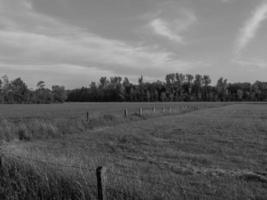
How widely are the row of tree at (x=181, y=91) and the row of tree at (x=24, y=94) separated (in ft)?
72.2

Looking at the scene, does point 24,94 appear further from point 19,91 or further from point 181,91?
point 181,91

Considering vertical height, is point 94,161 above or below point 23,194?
below

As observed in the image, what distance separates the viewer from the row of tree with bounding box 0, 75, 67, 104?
11807 cm

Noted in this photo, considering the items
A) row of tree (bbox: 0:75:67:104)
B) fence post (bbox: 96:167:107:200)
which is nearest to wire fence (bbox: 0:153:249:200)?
fence post (bbox: 96:167:107:200)

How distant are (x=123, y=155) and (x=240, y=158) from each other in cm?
483

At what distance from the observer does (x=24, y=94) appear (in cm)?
12231

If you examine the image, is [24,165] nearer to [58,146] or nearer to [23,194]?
[23,194]

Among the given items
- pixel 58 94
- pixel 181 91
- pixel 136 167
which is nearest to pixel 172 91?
pixel 181 91

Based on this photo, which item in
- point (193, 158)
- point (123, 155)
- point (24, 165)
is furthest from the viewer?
point (123, 155)

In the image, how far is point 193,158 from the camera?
9188mm

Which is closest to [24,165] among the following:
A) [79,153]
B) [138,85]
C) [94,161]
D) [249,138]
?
[94,161]

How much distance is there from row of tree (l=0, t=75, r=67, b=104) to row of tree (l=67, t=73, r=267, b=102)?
22.0m

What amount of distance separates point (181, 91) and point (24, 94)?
3568 inches

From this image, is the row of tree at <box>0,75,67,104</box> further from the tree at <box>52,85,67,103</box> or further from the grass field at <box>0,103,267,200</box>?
the grass field at <box>0,103,267,200</box>
